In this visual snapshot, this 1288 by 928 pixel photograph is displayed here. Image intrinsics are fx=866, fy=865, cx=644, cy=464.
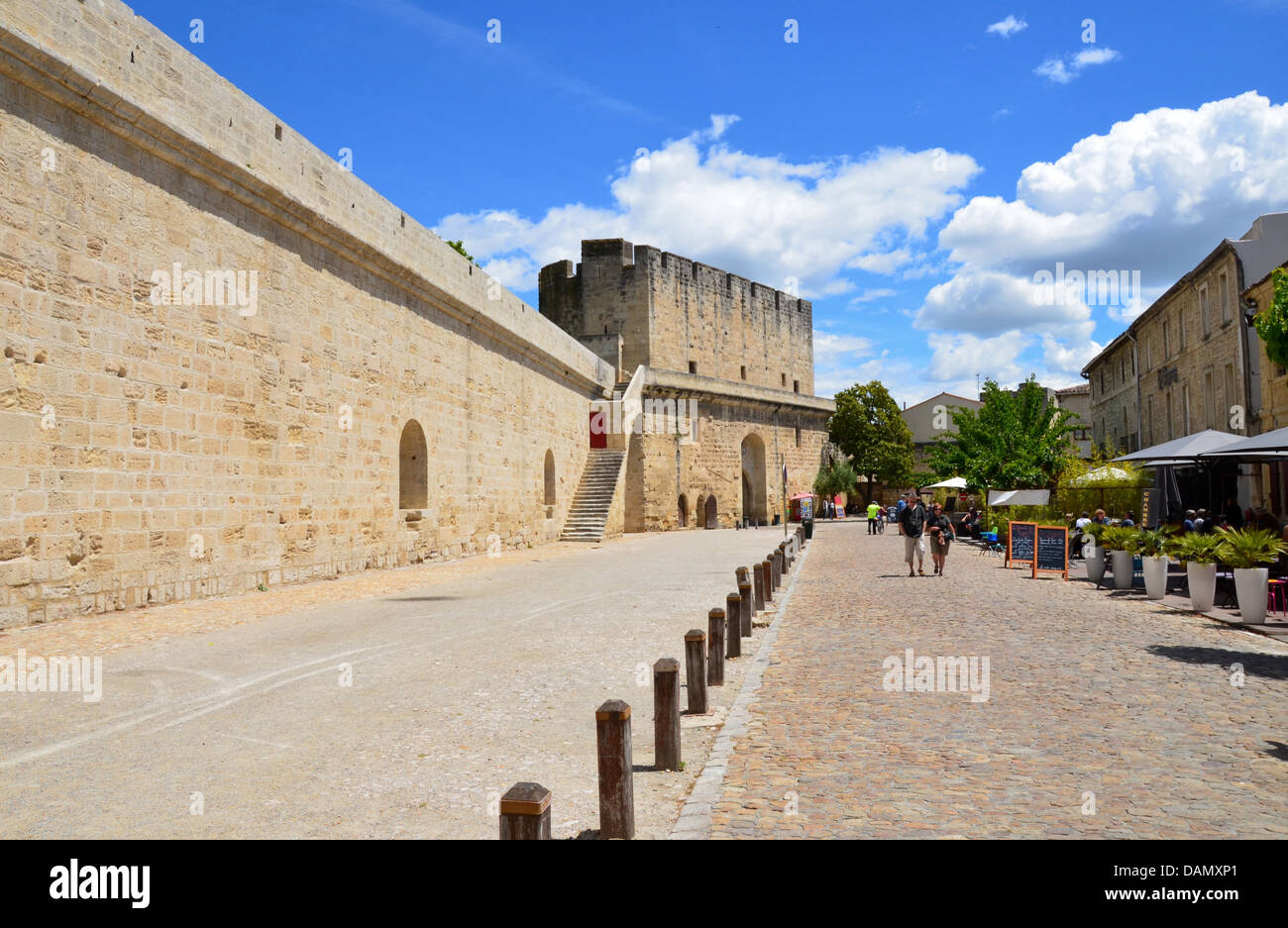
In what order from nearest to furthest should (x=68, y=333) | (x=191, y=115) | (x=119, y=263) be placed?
(x=68, y=333)
(x=119, y=263)
(x=191, y=115)

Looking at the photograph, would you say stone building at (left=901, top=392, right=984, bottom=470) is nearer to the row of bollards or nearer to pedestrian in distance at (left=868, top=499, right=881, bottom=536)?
pedestrian in distance at (left=868, top=499, right=881, bottom=536)

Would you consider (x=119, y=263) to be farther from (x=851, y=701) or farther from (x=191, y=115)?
(x=851, y=701)

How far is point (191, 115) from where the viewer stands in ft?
35.1

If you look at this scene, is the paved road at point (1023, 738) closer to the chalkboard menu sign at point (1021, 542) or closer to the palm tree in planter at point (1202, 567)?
the palm tree in planter at point (1202, 567)

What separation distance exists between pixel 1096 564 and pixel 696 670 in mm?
10244

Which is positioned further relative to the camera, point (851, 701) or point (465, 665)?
point (465, 665)

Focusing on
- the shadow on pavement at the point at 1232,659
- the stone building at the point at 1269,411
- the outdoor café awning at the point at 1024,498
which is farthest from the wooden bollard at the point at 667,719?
the outdoor café awning at the point at 1024,498

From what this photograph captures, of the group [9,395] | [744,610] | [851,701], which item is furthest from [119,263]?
[851,701]

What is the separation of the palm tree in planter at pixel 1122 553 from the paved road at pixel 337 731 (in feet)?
23.2

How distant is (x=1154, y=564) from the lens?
37.0 ft

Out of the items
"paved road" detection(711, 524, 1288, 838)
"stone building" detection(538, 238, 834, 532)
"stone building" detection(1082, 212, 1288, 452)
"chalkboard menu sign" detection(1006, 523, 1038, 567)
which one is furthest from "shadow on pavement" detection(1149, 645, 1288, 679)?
"stone building" detection(538, 238, 834, 532)

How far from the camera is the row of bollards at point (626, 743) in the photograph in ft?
8.36

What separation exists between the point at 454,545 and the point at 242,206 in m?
8.76

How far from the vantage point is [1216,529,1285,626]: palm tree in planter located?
351 inches
